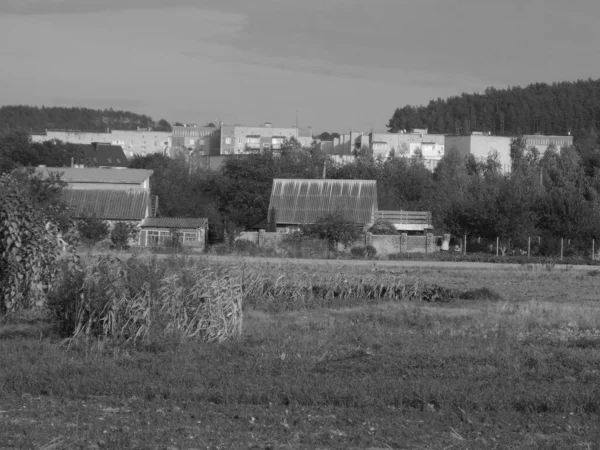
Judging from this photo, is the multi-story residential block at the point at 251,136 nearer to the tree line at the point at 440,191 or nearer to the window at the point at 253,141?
the window at the point at 253,141

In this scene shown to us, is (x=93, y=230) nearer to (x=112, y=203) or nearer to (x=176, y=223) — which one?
(x=176, y=223)

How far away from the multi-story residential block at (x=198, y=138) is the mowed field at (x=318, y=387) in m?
150

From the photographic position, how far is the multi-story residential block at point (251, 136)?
15812 centimetres

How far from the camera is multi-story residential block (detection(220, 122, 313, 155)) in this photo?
15812 centimetres

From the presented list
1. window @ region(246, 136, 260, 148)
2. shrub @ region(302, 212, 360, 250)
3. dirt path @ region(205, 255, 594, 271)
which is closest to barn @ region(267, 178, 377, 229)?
shrub @ region(302, 212, 360, 250)

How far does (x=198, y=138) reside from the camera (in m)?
176


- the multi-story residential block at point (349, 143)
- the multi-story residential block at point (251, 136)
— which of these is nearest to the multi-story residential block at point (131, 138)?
the multi-story residential block at point (251, 136)

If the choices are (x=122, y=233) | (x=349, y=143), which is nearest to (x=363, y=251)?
(x=122, y=233)

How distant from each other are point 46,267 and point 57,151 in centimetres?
9357

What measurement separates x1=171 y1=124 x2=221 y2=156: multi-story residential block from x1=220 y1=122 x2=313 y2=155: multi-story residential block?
18.1 ft

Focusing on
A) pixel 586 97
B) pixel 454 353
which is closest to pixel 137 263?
pixel 454 353

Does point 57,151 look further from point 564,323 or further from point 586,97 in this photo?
point 586,97

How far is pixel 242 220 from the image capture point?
69.2 m

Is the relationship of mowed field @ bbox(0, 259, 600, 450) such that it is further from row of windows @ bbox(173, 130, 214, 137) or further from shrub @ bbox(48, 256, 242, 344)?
row of windows @ bbox(173, 130, 214, 137)
